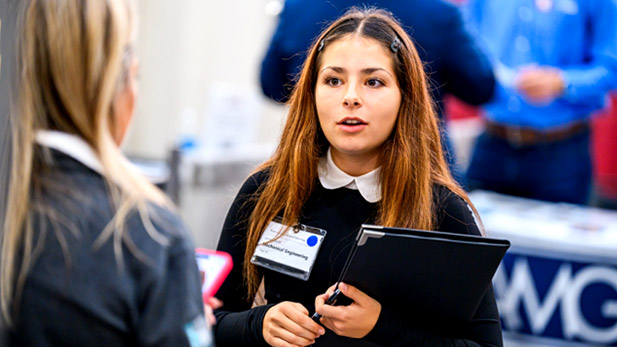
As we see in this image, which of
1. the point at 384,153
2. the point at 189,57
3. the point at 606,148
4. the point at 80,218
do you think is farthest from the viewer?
the point at 606,148

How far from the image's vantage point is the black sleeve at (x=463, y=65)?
2.29 meters

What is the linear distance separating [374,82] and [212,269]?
467 millimetres

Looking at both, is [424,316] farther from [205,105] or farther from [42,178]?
[205,105]

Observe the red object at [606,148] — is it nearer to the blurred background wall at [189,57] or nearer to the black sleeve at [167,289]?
the blurred background wall at [189,57]

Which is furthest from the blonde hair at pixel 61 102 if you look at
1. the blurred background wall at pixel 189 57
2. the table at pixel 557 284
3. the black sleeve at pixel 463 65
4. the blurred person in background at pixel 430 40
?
the blurred background wall at pixel 189 57

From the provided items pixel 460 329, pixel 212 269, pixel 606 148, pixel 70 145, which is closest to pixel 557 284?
pixel 460 329

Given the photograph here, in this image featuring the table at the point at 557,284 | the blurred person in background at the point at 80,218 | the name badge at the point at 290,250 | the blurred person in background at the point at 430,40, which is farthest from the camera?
the table at the point at 557,284

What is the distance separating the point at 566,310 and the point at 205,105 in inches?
103

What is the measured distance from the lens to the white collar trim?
0.92m

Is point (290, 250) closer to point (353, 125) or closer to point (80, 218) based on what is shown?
point (353, 125)

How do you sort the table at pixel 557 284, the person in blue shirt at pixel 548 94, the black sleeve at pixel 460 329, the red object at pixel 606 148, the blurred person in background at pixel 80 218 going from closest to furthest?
the blurred person in background at pixel 80 218 < the black sleeve at pixel 460 329 < the table at pixel 557 284 < the person in blue shirt at pixel 548 94 < the red object at pixel 606 148

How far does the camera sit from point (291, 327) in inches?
50.8

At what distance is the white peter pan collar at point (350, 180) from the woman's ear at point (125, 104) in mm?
525

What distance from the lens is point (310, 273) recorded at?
4.49 feet
